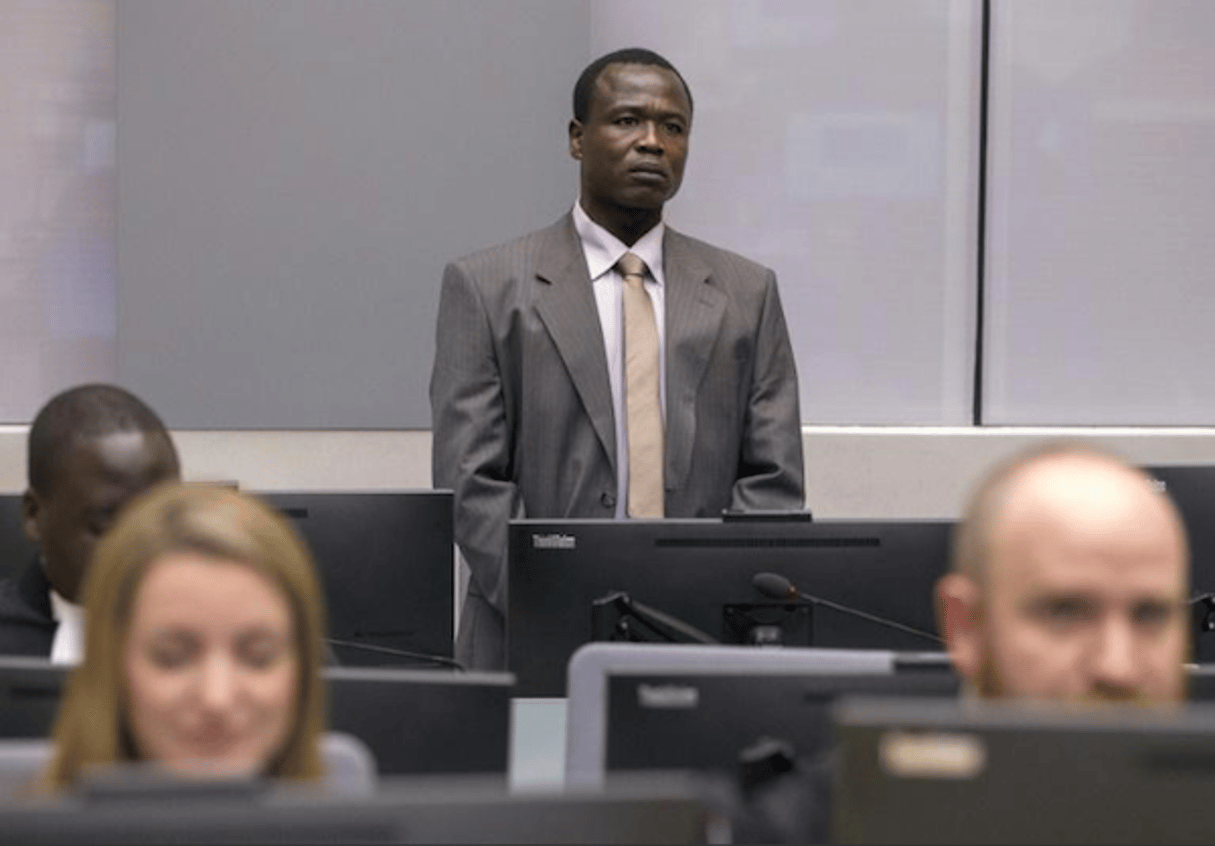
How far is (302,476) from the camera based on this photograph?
5.69 m

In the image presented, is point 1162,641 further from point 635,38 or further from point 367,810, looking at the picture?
point 635,38

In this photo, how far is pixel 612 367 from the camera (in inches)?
169

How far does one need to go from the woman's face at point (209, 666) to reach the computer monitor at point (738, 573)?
4.18 ft

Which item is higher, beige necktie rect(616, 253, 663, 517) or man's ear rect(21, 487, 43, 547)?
beige necktie rect(616, 253, 663, 517)

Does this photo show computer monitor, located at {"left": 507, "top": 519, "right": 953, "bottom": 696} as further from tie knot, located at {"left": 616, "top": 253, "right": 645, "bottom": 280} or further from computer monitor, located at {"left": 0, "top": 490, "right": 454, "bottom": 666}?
tie knot, located at {"left": 616, "top": 253, "right": 645, "bottom": 280}

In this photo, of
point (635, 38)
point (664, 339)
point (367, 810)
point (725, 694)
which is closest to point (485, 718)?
point (725, 694)

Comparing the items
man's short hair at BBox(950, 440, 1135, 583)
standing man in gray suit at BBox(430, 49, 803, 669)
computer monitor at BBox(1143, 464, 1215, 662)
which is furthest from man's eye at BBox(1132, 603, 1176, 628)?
standing man in gray suit at BBox(430, 49, 803, 669)

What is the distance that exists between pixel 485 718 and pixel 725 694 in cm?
24

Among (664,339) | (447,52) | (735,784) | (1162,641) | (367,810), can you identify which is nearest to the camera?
(367,810)

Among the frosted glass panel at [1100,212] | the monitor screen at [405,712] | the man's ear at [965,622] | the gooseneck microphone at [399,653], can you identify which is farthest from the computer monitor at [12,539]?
the frosted glass panel at [1100,212]

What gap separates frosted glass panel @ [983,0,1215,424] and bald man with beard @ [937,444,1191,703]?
14.4 feet

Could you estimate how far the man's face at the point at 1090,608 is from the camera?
5.58ft

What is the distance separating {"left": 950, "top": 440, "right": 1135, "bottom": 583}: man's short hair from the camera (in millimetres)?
1818

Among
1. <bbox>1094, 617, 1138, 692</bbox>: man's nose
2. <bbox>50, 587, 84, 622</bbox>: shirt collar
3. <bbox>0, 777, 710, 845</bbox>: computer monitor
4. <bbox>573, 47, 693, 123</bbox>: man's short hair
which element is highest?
<bbox>573, 47, 693, 123</bbox>: man's short hair
